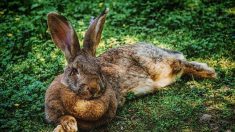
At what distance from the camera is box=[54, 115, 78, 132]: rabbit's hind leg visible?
4.46m

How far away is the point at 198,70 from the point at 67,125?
A: 7.42ft

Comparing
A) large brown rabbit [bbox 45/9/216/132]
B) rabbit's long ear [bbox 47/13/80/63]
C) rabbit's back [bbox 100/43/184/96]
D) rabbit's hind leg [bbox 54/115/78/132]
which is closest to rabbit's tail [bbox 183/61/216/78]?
large brown rabbit [bbox 45/9/216/132]

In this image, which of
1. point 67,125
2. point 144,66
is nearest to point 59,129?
point 67,125

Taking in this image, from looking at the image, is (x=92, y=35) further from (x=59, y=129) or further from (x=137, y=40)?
(x=137, y=40)

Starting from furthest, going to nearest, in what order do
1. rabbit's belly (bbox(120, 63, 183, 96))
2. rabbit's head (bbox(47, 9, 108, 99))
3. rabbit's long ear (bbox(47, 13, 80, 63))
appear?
1. rabbit's belly (bbox(120, 63, 183, 96))
2. rabbit's long ear (bbox(47, 13, 80, 63))
3. rabbit's head (bbox(47, 9, 108, 99))

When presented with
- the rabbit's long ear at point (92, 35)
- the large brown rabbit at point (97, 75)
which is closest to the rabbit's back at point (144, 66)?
the large brown rabbit at point (97, 75)

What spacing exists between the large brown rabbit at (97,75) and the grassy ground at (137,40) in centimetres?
18

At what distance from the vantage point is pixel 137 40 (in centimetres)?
722

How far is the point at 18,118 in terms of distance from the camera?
5090mm

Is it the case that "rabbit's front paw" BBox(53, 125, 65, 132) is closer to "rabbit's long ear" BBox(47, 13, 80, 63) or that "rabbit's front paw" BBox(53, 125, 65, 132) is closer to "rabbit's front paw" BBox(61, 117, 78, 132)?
"rabbit's front paw" BBox(61, 117, 78, 132)

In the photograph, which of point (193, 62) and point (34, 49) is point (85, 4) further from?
point (193, 62)

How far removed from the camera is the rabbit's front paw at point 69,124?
14.6ft

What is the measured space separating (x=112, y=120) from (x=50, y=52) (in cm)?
251

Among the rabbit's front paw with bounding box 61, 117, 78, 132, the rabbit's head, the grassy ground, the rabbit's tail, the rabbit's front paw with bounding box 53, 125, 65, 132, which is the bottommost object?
the grassy ground
